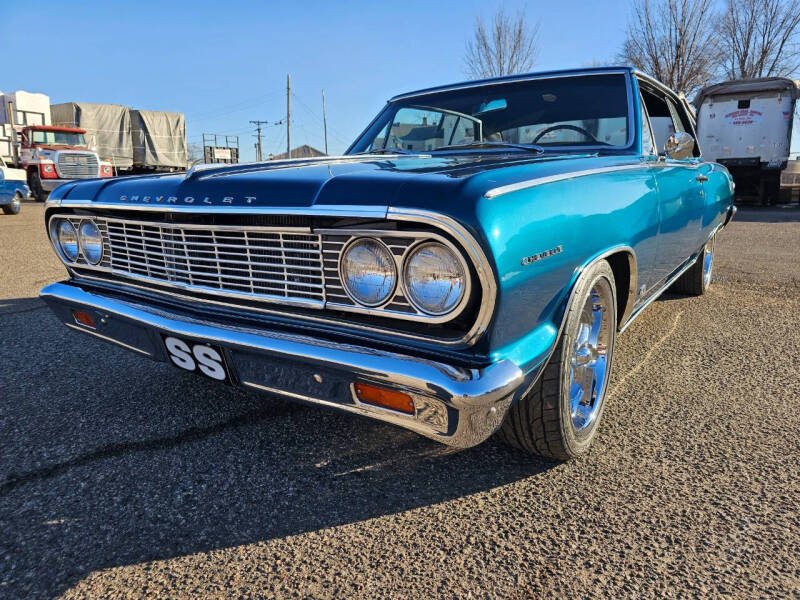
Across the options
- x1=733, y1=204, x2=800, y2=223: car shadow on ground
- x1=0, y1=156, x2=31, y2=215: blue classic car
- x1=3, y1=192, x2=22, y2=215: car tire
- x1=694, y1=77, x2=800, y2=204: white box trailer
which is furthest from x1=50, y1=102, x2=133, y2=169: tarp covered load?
x1=733, y1=204, x2=800, y2=223: car shadow on ground

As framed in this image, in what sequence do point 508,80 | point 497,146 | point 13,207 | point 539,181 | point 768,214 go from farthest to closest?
1. point 13,207
2. point 768,214
3. point 508,80
4. point 497,146
5. point 539,181

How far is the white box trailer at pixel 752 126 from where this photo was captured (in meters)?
12.9

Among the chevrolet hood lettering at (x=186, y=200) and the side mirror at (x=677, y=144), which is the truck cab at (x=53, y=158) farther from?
the side mirror at (x=677, y=144)

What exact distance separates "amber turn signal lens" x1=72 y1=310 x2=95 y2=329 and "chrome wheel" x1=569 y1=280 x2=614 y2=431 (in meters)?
1.96

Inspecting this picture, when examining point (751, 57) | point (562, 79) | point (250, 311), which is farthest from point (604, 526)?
point (751, 57)

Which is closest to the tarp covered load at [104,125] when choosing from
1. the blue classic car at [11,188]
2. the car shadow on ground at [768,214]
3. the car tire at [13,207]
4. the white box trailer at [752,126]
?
the blue classic car at [11,188]

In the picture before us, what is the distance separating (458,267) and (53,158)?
2043 cm

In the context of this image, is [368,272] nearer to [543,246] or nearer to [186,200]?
[543,246]

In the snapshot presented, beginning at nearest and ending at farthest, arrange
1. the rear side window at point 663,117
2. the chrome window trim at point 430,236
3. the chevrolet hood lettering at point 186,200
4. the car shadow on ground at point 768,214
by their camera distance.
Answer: the chrome window trim at point 430,236, the chevrolet hood lettering at point 186,200, the rear side window at point 663,117, the car shadow on ground at point 768,214

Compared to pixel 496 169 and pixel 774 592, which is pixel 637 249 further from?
pixel 774 592

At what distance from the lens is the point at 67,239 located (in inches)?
101

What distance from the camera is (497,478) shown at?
79.4 inches

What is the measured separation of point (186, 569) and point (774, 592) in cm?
157

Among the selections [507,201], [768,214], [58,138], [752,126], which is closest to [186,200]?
[507,201]
